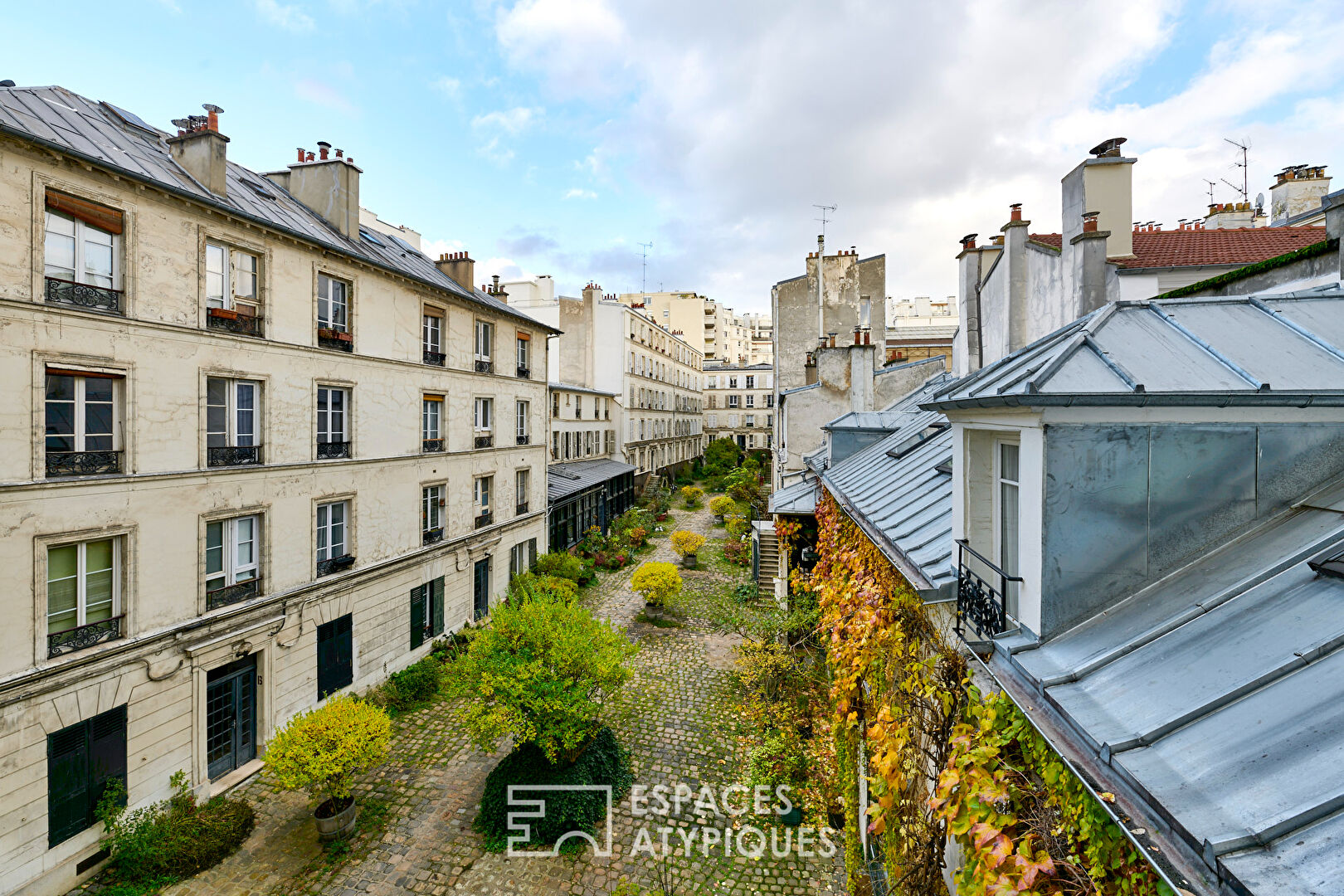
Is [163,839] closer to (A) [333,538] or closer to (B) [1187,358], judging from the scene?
(A) [333,538]

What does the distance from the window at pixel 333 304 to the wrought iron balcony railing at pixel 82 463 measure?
17.0ft

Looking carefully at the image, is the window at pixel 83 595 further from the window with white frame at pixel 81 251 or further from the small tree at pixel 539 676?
the small tree at pixel 539 676

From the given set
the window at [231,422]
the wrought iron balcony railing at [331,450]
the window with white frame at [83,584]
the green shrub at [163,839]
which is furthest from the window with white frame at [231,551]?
the green shrub at [163,839]

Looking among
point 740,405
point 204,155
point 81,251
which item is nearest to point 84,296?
point 81,251

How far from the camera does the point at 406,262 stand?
688 inches

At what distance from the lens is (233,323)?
37.6 ft

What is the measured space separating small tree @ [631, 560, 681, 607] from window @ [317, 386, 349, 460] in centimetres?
964

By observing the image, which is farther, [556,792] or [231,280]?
[231,280]

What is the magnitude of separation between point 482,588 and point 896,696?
16.1 m

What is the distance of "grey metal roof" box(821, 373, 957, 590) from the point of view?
5.27 m

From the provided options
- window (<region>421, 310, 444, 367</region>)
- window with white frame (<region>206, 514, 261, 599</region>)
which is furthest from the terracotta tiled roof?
window with white frame (<region>206, 514, 261, 599</region>)

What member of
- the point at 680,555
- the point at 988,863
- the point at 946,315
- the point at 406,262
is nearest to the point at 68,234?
the point at 406,262

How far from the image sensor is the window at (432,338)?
1683 centimetres

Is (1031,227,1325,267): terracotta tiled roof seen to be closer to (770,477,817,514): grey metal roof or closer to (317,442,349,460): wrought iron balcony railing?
(770,477,817,514): grey metal roof
